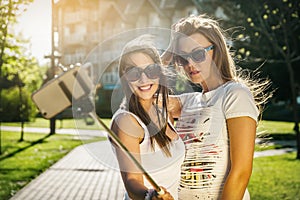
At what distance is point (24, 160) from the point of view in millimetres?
14305

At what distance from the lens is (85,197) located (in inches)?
359

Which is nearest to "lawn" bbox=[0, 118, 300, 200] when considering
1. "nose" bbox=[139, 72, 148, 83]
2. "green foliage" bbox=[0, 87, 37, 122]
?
"nose" bbox=[139, 72, 148, 83]

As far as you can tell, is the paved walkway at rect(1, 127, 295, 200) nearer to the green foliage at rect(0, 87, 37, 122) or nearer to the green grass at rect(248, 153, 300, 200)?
the green grass at rect(248, 153, 300, 200)

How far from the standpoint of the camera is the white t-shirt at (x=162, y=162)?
240 centimetres

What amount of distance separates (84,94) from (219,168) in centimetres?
104

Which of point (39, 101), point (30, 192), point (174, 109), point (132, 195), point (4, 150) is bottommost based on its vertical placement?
point (4, 150)

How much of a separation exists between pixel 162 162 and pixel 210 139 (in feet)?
0.83

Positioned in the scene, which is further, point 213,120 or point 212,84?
point 212,84

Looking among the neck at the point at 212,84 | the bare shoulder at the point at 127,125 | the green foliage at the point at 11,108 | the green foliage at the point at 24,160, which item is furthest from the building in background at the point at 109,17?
the bare shoulder at the point at 127,125

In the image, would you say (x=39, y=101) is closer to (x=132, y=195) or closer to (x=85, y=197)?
(x=132, y=195)

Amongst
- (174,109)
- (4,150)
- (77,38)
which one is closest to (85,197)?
(174,109)

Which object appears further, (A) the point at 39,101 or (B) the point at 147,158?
(B) the point at 147,158

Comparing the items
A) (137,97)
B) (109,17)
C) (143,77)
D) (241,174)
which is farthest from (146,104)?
(109,17)

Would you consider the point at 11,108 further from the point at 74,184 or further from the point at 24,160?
the point at 74,184
